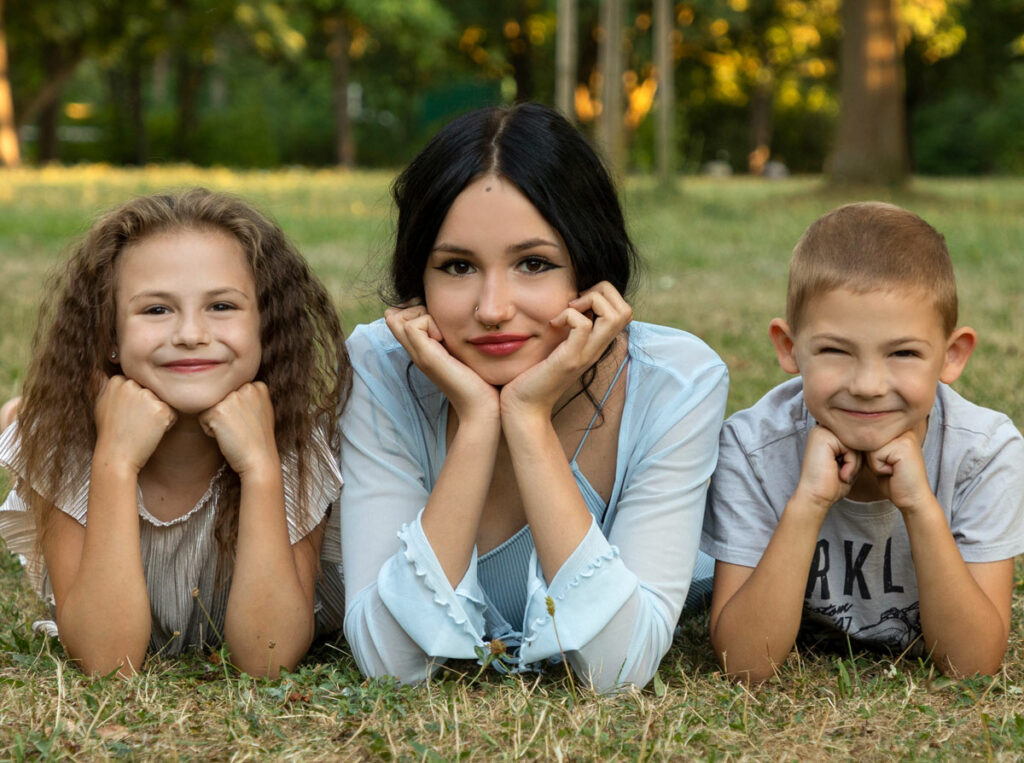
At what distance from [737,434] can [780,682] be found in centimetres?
61

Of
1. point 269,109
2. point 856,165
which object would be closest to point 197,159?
point 269,109

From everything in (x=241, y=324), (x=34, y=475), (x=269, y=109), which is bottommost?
(x=34, y=475)

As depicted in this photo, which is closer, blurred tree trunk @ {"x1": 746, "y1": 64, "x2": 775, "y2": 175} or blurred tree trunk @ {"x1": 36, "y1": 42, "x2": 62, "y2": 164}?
blurred tree trunk @ {"x1": 36, "y1": 42, "x2": 62, "y2": 164}

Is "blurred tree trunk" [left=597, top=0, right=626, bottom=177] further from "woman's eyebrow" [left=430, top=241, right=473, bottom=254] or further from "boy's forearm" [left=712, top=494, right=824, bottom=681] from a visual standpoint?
"boy's forearm" [left=712, top=494, right=824, bottom=681]

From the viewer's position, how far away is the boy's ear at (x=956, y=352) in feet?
9.55

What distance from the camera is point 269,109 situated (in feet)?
137

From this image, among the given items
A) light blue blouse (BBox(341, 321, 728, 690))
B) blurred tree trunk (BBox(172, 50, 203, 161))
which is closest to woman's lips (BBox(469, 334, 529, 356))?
light blue blouse (BBox(341, 321, 728, 690))

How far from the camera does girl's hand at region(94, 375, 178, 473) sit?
2.89 metres

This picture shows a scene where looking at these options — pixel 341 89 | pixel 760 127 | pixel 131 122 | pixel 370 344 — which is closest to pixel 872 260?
pixel 370 344

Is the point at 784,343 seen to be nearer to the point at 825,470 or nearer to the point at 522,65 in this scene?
the point at 825,470

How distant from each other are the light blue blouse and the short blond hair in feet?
1.11

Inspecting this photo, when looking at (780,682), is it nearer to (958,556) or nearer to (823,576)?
(823,576)

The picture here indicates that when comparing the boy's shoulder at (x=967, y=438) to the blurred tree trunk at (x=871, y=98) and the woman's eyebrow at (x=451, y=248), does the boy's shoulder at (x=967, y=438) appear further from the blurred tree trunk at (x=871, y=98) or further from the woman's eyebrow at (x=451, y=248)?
the blurred tree trunk at (x=871, y=98)

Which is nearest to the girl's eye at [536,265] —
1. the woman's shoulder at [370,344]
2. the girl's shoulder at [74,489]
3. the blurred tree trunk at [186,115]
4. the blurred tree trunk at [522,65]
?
the woman's shoulder at [370,344]
